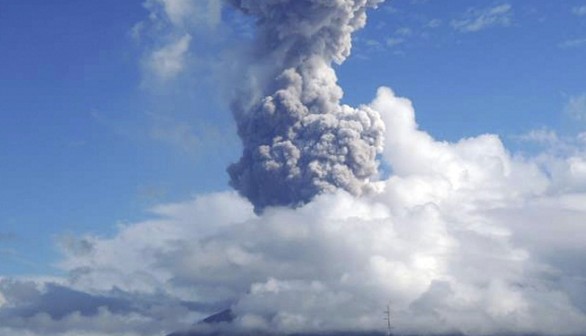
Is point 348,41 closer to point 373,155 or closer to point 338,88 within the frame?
point 338,88

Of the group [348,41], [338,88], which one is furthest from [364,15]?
[338,88]

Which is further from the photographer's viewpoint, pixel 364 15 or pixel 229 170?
pixel 229 170

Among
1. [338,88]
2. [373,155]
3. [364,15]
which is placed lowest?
[373,155]

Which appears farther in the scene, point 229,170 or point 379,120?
point 229,170

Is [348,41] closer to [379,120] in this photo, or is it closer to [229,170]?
[379,120]

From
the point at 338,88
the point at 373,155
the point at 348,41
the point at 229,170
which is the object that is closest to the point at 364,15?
the point at 348,41

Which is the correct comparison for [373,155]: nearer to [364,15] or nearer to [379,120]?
[379,120]

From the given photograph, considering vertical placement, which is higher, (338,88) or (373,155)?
(338,88)

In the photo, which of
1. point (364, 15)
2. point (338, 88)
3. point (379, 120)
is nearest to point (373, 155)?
point (379, 120)
